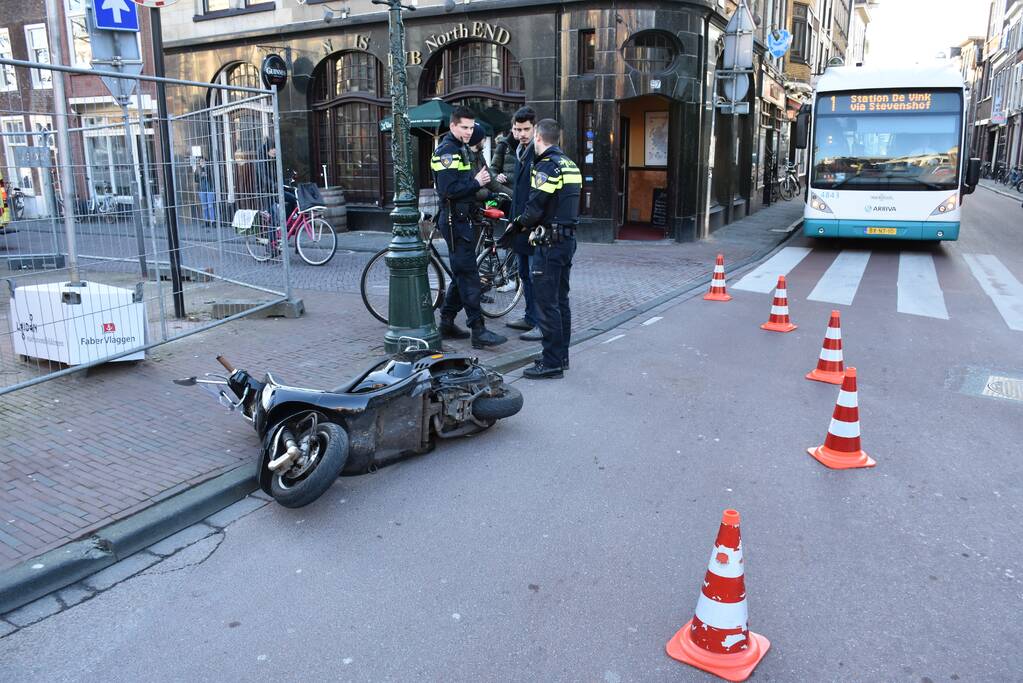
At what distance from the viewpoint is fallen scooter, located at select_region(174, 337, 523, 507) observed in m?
4.04

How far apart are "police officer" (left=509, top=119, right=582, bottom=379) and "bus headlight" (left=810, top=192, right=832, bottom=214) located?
951 cm

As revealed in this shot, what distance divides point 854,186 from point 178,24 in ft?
52.2

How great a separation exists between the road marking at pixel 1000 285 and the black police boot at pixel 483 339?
549 centimetres

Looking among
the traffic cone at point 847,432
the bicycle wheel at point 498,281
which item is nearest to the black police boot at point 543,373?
the bicycle wheel at point 498,281

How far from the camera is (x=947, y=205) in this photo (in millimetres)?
13586

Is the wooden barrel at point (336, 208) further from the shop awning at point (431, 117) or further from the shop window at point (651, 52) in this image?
the shop window at point (651, 52)

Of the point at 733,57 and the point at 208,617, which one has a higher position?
the point at 733,57

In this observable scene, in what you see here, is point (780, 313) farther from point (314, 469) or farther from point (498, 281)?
point (314, 469)

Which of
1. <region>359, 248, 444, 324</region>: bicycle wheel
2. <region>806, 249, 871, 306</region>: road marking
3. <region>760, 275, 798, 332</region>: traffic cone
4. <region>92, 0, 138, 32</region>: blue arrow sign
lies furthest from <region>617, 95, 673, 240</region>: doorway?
<region>92, 0, 138, 32</region>: blue arrow sign

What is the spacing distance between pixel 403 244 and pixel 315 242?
6586 mm

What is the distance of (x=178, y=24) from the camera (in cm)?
1930

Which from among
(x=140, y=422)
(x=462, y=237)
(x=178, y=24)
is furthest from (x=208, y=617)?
(x=178, y=24)

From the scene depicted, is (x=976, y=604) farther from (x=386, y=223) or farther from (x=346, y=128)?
(x=346, y=128)

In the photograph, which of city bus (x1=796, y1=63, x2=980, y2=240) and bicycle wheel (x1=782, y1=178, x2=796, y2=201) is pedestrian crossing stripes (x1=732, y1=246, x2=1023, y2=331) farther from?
bicycle wheel (x1=782, y1=178, x2=796, y2=201)
